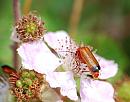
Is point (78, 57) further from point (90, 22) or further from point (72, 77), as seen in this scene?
point (90, 22)

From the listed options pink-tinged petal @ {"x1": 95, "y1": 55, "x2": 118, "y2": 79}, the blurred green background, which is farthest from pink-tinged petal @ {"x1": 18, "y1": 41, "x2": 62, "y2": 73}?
the blurred green background

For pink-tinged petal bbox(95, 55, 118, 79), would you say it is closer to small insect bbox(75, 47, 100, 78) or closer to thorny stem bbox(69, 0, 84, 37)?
small insect bbox(75, 47, 100, 78)

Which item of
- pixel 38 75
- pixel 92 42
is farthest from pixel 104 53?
pixel 38 75

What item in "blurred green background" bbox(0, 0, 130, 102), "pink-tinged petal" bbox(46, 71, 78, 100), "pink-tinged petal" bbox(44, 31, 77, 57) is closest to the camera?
"pink-tinged petal" bbox(46, 71, 78, 100)

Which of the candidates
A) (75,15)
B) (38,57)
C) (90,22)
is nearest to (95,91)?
(38,57)

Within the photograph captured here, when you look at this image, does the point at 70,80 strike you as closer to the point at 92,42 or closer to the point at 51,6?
the point at 92,42
